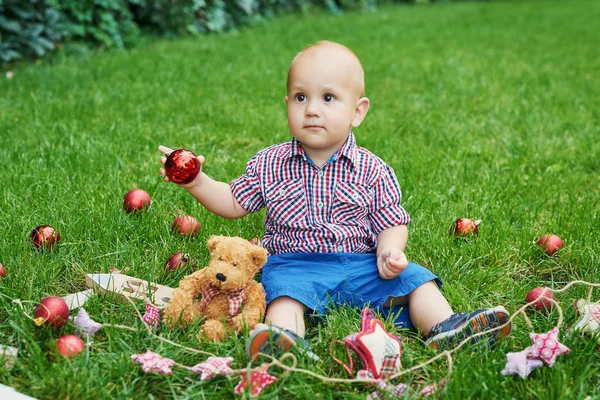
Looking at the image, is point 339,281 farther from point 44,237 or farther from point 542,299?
point 44,237

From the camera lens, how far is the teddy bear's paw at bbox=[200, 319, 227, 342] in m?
2.17

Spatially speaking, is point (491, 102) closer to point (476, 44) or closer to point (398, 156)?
point (398, 156)

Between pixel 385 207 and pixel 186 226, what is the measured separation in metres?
0.85

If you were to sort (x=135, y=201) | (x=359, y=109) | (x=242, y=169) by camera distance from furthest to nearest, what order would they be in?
(x=242, y=169) → (x=135, y=201) → (x=359, y=109)

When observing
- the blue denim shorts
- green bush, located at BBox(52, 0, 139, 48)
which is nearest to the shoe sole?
the blue denim shorts

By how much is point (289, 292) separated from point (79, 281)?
2.69ft

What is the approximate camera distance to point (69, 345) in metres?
2.01

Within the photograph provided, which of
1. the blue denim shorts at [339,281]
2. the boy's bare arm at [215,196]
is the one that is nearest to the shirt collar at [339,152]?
the boy's bare arm at [215,196]

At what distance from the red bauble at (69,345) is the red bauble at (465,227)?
165 centimetres

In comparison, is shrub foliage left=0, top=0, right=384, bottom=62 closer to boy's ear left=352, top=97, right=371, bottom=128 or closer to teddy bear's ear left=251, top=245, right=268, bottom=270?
boy's ear left=352, top=97, right=371, bottom=128

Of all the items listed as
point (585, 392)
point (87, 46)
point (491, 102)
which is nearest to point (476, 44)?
point (491, 102)

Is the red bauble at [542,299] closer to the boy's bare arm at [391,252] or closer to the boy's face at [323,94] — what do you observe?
the boy's bare arm at [391,252]

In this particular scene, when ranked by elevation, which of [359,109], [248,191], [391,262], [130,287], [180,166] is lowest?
[130,287]

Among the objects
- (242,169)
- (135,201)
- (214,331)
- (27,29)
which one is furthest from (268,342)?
(27,29)
